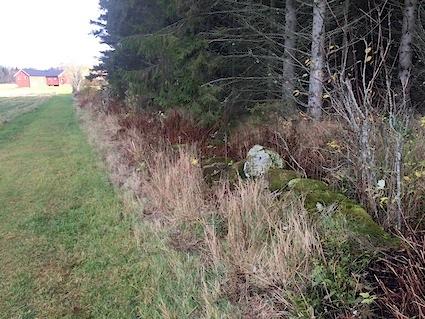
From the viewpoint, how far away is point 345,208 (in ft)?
10.9

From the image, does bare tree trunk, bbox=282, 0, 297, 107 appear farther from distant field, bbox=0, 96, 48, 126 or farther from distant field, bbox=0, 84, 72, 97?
distant field, bbox=0, 84, 72, 97

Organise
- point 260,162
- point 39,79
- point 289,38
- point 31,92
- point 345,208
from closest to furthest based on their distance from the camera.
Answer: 1. point 345,208
2. point 260,162
3. point 289,38
4. point 31,92
5. point 39,79

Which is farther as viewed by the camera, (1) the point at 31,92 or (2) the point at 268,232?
(1) the point at 31,92

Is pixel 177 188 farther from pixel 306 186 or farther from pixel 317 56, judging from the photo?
pixel 317 56

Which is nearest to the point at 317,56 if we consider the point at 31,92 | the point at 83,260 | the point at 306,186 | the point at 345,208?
the point at 306,186

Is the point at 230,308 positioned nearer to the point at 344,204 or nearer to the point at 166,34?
the point at 344,204

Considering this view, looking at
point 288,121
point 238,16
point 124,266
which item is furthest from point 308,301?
point 238,16

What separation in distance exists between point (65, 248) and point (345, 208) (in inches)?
118

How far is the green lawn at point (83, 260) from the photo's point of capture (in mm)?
3037

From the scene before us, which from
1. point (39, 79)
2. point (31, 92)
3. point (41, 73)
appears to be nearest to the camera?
point (31, 92)

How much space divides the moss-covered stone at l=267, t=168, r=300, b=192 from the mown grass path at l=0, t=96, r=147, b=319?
1702mm

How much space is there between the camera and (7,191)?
6.31 m

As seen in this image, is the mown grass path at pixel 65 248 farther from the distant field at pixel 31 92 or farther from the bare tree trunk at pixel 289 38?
the distant field at pixel 31 92

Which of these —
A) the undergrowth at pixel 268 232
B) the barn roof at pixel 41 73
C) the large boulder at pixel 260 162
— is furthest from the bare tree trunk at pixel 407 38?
the barn roof at pixel 41 73
